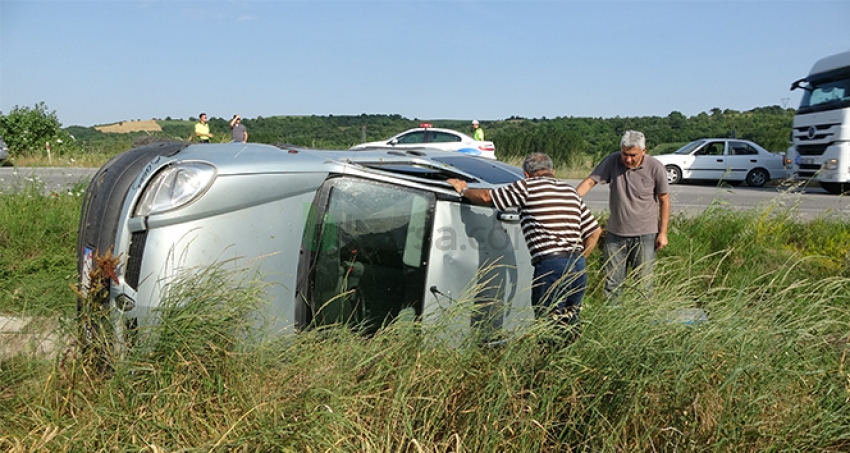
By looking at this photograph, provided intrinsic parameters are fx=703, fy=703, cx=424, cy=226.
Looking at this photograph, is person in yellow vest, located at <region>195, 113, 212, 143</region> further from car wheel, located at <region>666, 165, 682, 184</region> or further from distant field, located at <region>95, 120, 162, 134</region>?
distant field, located at <region>95, 120, 162, 134</region>

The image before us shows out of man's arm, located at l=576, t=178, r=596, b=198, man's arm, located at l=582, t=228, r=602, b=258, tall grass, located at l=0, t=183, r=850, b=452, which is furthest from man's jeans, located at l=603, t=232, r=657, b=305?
tall grass, located at l=0, t=183, r=850, b=452

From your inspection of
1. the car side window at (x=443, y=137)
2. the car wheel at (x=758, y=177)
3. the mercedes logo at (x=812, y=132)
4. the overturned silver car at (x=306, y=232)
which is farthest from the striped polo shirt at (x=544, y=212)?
the car wheel at (x=758, y=177)

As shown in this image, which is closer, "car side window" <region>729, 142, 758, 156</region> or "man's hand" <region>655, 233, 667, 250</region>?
"man's hand" <region>655, 233, 667, 250</region>

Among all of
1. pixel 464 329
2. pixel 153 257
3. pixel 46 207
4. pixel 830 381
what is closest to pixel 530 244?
pixel 464 329

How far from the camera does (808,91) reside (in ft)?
55.7

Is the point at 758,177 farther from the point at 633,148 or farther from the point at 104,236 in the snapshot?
the point at 104,236

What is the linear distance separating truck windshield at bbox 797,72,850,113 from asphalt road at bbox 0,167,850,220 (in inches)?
81.7

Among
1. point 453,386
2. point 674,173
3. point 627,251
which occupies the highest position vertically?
point 627,251

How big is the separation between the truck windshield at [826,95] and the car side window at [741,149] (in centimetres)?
439

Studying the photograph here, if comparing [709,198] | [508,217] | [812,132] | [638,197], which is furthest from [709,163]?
[508,217]

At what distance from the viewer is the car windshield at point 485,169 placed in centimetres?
508

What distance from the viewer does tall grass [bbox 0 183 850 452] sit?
303 cm

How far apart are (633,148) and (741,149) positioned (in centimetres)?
1815

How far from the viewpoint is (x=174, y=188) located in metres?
3.71
